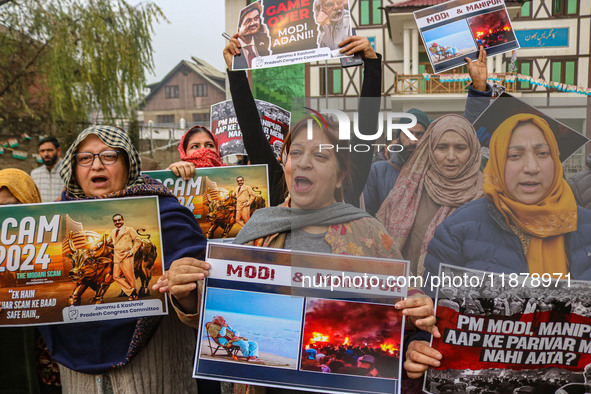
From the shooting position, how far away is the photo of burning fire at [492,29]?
2.66 meters

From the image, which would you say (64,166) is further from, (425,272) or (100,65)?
(100,65)

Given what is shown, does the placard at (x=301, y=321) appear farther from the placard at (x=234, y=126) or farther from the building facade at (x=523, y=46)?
the building facade at (x=523, y=46)

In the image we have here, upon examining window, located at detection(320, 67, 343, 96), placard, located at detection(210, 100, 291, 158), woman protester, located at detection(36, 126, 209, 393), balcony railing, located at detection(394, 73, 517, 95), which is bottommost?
woman protester, located at detection(36, 126, 209, 393)

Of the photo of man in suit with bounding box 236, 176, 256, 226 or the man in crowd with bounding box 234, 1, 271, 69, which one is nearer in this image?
the man in crowd with bounding box 234, 1, 271, 69

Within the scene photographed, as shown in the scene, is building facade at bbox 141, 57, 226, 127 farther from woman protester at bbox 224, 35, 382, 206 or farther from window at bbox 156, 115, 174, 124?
woman protester at bbox 224, 35, 382, 206

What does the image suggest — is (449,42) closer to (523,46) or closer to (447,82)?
(447,82)

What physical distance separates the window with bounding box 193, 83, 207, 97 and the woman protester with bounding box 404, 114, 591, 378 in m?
52.5

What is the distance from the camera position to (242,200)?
10.6ft

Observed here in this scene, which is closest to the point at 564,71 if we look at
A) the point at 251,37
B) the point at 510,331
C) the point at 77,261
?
the point at 251,37

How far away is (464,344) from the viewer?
1497 millimetres

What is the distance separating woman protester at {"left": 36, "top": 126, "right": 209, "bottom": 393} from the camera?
199 cm

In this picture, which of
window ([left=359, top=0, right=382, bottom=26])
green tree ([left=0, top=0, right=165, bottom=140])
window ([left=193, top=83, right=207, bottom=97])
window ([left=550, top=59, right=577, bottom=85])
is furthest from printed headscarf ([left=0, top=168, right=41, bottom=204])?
window ([left=193, top=83, right=207, bottom=97])

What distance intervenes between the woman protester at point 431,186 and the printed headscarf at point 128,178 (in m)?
1.04

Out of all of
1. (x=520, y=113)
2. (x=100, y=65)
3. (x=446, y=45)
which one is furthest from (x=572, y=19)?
(x=520, y=113)
